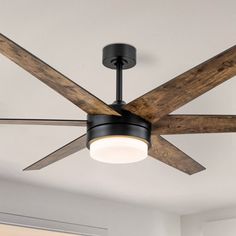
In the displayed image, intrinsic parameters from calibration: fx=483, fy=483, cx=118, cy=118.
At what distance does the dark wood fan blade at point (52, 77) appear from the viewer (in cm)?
122

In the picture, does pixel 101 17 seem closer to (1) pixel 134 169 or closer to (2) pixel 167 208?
(1) pixel 134 169

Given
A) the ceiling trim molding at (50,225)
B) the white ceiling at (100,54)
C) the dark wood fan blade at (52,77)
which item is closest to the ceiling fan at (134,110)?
the dark wood fan blade at (52,77)

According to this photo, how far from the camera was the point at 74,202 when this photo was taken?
376 centimetres

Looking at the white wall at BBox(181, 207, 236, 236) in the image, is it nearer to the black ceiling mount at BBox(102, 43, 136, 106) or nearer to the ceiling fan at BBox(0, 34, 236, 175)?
the ceiling fan at BBox(0, 34, 236, 175)

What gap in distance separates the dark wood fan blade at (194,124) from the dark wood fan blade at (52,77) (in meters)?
0.18

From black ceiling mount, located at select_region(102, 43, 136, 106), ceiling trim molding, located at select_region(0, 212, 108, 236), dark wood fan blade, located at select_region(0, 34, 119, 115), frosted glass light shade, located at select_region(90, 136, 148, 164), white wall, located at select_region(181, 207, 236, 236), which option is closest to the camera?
dark wood fan blade, located at select_region(0, 34, 119, 115)

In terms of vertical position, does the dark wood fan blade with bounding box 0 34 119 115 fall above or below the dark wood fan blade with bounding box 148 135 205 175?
above

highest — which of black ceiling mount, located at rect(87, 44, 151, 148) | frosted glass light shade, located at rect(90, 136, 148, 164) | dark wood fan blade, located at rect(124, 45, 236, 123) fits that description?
dark wood fan blade, located at rect(124, 45, 236, 123)

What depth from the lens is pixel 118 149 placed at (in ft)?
4.95

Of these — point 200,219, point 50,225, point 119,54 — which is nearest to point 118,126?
point 119,54

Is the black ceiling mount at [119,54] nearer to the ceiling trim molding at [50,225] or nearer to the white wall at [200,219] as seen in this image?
the ceiling trim molding at [50,225]

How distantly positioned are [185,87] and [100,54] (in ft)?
1.58

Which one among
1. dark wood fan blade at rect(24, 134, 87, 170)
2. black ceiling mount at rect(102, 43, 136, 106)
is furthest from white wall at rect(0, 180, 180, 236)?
black ceiling mount at rect(102, 43, 136, 106)

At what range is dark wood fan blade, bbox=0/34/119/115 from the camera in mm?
1220
